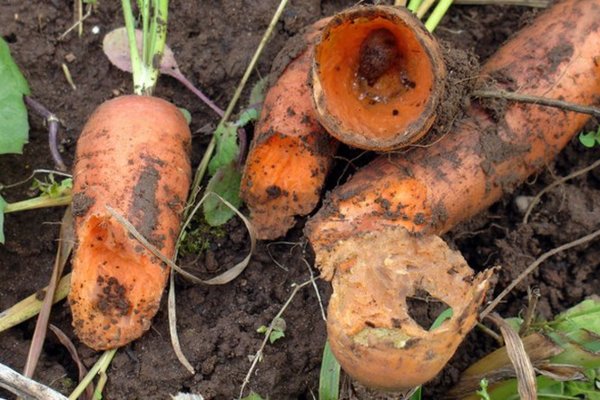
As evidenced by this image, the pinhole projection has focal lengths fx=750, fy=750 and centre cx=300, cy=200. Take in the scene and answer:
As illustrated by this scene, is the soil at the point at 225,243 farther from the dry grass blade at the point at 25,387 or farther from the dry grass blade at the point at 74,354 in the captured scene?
the dry grass blade at the point at 25,387

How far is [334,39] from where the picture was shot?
2041mm

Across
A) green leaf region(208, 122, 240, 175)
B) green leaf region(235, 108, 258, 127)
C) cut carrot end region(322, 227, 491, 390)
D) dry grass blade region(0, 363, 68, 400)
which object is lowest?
dry grass blade region(0, 363, 68, 400)

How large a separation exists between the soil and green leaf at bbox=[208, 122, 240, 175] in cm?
13

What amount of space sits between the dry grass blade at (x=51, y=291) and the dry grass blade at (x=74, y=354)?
0.04m

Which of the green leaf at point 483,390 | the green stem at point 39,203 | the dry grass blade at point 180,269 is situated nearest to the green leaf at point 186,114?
the dry grass blade at point 180,269

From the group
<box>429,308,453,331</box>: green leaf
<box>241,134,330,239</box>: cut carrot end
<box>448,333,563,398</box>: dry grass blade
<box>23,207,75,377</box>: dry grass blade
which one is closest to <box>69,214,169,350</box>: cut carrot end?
<box>23,207,75,377</box>: dry grass blade

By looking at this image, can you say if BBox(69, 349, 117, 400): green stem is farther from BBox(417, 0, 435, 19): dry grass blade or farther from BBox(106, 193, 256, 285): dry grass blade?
BBox(417, 0, 435, 19): dry grass blade

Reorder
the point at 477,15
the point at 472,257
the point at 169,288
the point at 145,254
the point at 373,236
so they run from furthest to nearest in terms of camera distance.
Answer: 1. the point at 477,15
2. the point at 472,257
3. the point at 169,288
4. the point at 145,254
5. the point at 373,236

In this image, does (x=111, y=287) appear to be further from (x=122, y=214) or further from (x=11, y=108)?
(x=11, y=108)

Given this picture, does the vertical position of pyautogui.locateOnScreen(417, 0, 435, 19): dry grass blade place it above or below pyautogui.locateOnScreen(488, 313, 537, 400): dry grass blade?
above

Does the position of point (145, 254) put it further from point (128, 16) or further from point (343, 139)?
point (128, 16)

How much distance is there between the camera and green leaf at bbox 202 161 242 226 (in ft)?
7.39

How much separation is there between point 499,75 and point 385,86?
33cm

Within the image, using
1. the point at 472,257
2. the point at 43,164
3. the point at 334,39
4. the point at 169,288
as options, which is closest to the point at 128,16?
the point at 43,164
